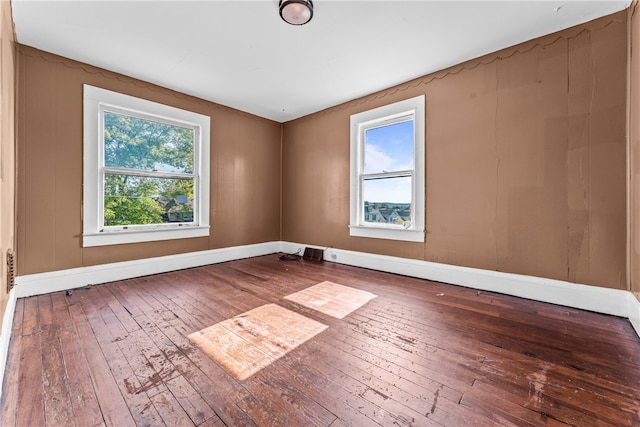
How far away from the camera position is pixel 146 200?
12.4ft

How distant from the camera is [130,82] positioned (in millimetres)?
3553

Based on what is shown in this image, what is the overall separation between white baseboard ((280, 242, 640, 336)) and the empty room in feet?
0.06

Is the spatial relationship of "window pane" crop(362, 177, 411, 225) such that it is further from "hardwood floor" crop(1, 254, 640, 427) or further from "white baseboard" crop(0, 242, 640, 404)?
"hardwood floor" crop(1, 254, 640, 427)

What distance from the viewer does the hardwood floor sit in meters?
1.30

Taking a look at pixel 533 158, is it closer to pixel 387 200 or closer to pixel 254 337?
pixel 387 200

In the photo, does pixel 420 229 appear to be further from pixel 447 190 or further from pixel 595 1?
pixel 595 1

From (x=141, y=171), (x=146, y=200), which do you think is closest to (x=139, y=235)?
(x=146, y=200)

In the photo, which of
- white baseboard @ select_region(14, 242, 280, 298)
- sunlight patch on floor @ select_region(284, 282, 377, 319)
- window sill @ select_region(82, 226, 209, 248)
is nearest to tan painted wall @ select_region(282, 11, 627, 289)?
sunlight patch on floor @ select_region(284, 282, 377, 319)

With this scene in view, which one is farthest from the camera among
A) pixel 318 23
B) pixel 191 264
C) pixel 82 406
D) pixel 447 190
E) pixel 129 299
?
pixel 191 264

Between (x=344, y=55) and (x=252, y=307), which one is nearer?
(x=252, y=307)

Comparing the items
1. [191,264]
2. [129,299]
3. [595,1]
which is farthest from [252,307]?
[595,1]

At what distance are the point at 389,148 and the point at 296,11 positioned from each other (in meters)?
2.28

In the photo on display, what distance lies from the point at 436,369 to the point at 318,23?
2.96 meters

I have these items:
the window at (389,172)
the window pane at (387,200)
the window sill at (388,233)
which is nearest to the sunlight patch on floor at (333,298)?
the window sill at (388,233)
